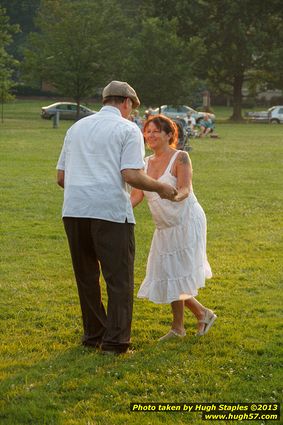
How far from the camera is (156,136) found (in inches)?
263

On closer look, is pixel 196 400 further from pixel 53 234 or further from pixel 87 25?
pixel 87 25

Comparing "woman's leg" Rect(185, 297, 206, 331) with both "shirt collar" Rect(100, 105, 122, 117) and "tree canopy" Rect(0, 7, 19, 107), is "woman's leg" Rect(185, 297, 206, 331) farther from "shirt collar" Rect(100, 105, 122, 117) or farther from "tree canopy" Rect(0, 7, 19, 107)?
"tree canopy" Rect(0, 7, 19, 107)

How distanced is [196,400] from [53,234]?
6778 mm

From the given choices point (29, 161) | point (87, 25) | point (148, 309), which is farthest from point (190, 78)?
point (148, 309)

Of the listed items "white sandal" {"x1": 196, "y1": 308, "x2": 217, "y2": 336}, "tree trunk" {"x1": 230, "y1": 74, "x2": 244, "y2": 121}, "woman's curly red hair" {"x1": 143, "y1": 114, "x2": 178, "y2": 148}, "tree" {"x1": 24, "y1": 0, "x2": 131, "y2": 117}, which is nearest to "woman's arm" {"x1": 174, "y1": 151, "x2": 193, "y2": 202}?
"woman's curly red hair" {"x1": 143, "y1": 114, "x2": 178, "y2": 148}

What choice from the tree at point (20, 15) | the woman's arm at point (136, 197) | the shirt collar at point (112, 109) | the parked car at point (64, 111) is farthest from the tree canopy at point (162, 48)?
the shirt collar at point (112, 109)

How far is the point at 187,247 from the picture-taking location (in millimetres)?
6777

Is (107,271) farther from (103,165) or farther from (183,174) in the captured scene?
(183,174)

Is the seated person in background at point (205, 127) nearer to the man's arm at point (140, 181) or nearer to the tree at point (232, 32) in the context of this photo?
the tree at point (232, 32)

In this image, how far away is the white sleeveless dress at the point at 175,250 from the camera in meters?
6.71

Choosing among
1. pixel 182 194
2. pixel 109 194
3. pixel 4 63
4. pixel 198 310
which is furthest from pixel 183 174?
pixel 4 63

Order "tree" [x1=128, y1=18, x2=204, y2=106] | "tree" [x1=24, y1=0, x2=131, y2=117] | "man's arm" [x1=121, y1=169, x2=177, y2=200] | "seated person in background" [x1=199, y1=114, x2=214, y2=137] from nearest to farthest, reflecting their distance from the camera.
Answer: "man's arm" [x1=121, y1=169, x2=177, y2=200], "seated person in background" [x1=199, y1=114, x2=214, y2=137], "tree" [x1=128, y1=18, x2=204, y2=106], "tree" [x1=24, y1=0, x2=131, y2=117]

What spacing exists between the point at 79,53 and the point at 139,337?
45.2 meters

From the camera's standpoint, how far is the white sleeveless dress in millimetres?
6711
